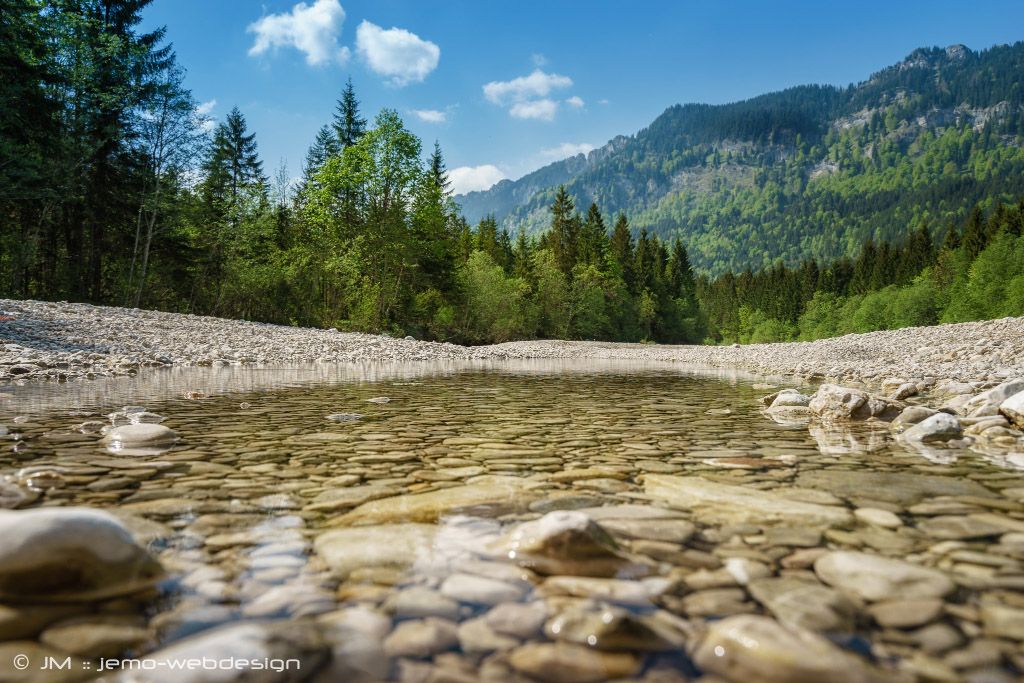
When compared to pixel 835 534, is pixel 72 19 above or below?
above

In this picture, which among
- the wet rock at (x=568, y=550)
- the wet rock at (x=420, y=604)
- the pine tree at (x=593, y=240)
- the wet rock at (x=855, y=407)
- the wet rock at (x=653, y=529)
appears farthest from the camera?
the pine tree at (x=593, y=240)

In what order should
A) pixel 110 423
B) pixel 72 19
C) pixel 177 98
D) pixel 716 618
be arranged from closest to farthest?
pixel 716 618
pixel 110 423
pixel 72 19
pixel 177 98

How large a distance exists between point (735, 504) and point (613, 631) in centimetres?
134

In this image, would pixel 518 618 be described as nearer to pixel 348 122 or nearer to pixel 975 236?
pixel 348 122

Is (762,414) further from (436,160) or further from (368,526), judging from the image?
A: (436,160)

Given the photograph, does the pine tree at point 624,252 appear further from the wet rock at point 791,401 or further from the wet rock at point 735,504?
the wet rock at point 735,504

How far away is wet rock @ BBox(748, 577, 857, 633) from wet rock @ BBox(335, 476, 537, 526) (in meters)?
1.08

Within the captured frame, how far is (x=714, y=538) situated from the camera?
6.55 feet

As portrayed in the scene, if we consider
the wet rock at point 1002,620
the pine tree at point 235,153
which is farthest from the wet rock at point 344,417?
the pine tree at point 235,153

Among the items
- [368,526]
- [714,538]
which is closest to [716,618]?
[714,538]

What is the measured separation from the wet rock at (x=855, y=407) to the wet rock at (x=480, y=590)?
4.69 metres

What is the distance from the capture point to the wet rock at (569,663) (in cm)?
116

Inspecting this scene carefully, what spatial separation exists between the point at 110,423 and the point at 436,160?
41209mm

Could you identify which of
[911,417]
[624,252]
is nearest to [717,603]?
[911,417]
